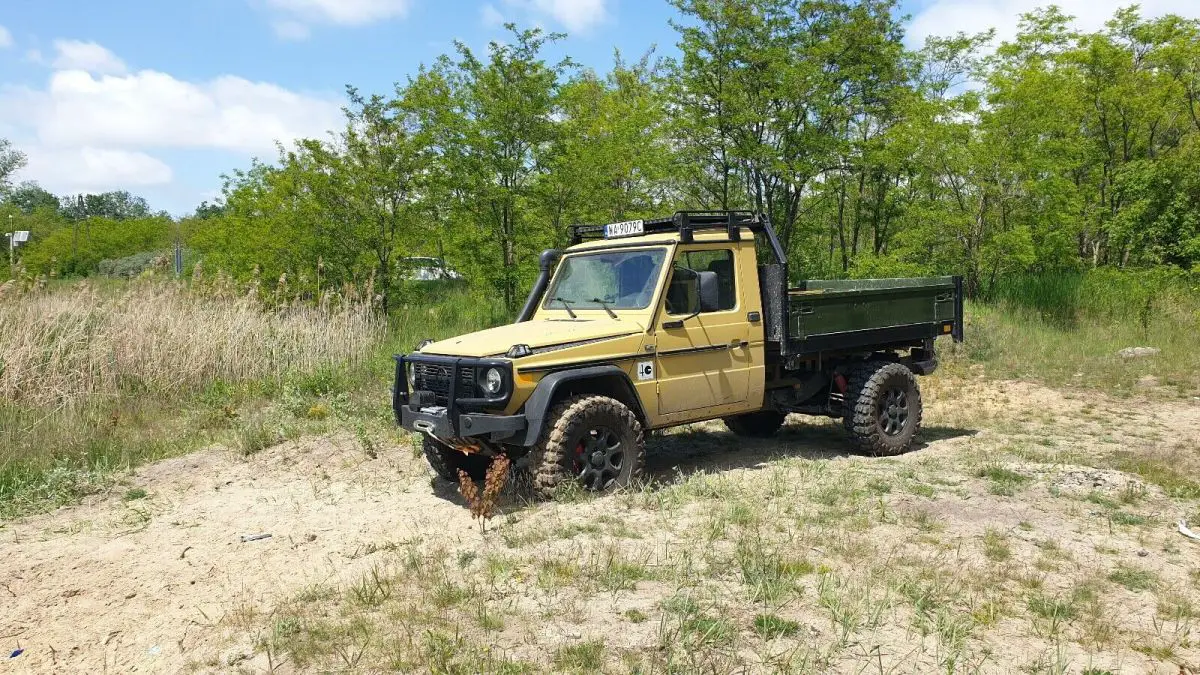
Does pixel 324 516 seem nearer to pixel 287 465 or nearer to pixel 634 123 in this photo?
pixel 287 465

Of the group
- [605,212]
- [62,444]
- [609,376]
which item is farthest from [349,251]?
[609,376]

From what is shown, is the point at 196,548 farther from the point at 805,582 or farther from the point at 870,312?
the point at 870,312

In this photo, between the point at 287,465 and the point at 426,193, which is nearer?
the point at 287,465

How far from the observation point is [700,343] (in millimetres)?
6641

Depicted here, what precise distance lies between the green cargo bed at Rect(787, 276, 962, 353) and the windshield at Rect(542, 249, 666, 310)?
1.33 meters

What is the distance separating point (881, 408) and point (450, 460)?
13.4 ft

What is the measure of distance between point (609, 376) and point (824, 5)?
1260 centimetres

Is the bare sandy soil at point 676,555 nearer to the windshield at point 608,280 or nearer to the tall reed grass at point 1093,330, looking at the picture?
the windshield at point 608,280

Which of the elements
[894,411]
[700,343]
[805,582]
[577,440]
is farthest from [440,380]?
[894,411]

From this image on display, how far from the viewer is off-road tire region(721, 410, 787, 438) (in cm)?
880

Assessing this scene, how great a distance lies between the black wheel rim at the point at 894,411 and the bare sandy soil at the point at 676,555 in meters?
0.36

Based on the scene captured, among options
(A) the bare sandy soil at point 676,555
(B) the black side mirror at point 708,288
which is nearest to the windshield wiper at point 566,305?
(B) the black side mirror at point 708,288

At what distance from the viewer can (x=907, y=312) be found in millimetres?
8094

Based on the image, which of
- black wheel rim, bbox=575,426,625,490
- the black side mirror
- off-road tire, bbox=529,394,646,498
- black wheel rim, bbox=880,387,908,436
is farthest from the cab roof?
black wheel rim, bbox=880,387,908,436
